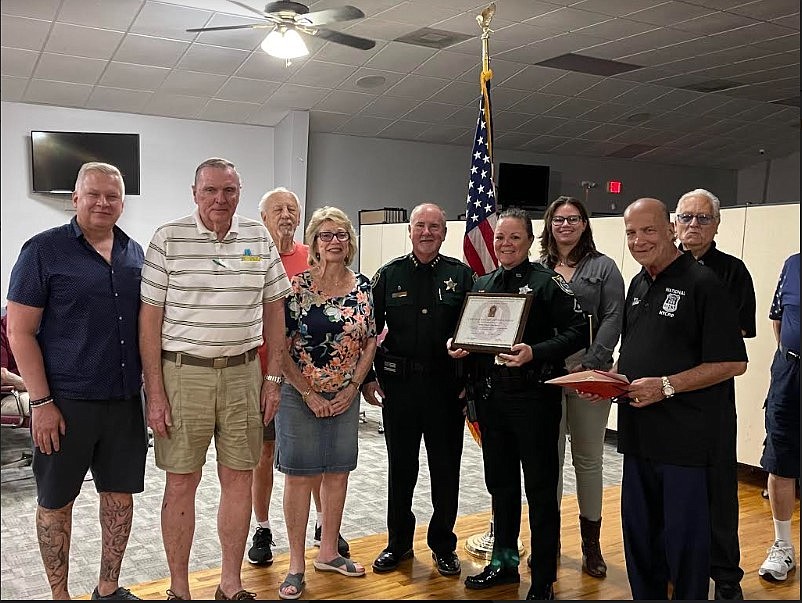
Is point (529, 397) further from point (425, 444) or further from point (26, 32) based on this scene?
point (26, 32)

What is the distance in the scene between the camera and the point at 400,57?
6.68m

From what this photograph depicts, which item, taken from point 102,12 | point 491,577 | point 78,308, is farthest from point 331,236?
point 102,12

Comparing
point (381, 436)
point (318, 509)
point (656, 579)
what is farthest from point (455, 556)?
point (381, 436)

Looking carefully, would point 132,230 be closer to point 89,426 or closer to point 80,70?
point 80,70

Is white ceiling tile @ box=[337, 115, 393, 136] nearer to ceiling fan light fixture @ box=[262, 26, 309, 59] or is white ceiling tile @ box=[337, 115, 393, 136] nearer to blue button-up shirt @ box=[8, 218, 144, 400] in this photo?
ceiling fan light fixture @ box=[262, 26, 309, 59]

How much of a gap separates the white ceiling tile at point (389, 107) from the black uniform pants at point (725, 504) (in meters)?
5.46

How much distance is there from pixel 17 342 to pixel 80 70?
3.38 metres

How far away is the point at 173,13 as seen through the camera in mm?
5426

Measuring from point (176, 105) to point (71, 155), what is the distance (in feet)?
3.81

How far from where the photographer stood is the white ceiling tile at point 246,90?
5805 millimetres

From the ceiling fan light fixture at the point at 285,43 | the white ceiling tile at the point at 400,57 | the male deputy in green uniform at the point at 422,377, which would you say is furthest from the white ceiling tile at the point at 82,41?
the male deputy in green uniform at the point at 422,377

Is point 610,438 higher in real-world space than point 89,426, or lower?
lower

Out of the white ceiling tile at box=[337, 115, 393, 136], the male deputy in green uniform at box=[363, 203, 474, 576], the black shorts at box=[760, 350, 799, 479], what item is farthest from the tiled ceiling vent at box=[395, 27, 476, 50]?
the black shorts at box=[760, 350, 799, 479]

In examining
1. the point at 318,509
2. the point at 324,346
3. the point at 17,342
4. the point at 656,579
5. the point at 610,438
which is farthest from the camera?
the point at 610,438
